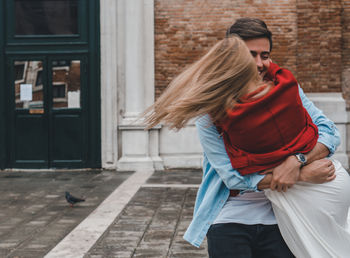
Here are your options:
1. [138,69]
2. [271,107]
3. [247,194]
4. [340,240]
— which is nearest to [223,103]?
[271,107]

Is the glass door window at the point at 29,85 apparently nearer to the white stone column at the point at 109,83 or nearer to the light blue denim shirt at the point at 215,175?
the white stone column at the point at 109,83

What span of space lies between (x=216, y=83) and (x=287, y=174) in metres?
0.42

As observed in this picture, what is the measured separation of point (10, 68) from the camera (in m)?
11.1

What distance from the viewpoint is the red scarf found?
186 cm

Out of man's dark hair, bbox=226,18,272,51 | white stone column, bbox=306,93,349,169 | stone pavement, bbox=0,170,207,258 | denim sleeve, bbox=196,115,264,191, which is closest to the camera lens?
denim sleeve, bbox=196,115,264,191

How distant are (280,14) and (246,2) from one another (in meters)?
0.77

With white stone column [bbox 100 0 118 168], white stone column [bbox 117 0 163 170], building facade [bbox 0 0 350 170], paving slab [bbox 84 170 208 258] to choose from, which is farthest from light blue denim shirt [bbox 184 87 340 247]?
white stone column [bbox 100 0 118 168]

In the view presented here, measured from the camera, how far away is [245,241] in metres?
2.04

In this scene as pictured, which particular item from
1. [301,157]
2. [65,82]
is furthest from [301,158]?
[65,82]

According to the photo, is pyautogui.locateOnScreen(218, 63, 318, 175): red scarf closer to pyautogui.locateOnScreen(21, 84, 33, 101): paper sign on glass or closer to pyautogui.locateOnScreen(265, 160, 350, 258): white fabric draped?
pyautogui.locateOnScreen(265, 160, 350, 258): white fabric draped

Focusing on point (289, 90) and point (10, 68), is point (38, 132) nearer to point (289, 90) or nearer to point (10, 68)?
point (10, 68)

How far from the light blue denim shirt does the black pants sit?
65mm

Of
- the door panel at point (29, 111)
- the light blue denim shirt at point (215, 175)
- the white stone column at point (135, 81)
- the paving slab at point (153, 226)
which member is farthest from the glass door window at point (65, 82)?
the light blue denim shirt at point (215, 175)

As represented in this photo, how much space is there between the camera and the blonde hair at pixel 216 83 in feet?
6.14
